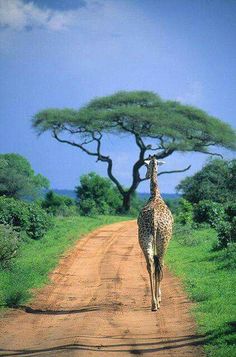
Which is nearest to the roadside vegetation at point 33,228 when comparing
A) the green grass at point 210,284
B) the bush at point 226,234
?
the green grass at point 210,284

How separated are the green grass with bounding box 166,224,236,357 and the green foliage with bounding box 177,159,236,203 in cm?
1371

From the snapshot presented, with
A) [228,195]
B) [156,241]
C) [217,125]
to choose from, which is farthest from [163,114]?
[156,241]

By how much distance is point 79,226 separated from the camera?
2762cm

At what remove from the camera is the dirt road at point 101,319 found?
8.16 metres

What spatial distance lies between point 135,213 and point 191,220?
16604mm

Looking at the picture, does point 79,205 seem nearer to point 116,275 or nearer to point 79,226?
point 79,226

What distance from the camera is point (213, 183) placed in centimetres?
3647

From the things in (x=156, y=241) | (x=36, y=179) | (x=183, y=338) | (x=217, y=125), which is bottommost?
(x=183, y=338)

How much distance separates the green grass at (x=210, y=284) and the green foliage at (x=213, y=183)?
1371cm

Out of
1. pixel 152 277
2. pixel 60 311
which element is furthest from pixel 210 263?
A: pixel 60 311

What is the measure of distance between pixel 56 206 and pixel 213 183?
10305 millimetres

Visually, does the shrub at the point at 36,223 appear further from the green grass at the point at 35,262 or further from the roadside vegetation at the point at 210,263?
the roadside vegetation at the point at 210,263

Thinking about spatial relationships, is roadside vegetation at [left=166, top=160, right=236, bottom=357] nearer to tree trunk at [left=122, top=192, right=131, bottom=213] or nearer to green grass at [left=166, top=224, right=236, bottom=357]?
green grass at [left=166, top=224, right=236, bottom=357]

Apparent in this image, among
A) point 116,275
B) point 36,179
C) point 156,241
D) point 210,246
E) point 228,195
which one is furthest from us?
point 36,179
